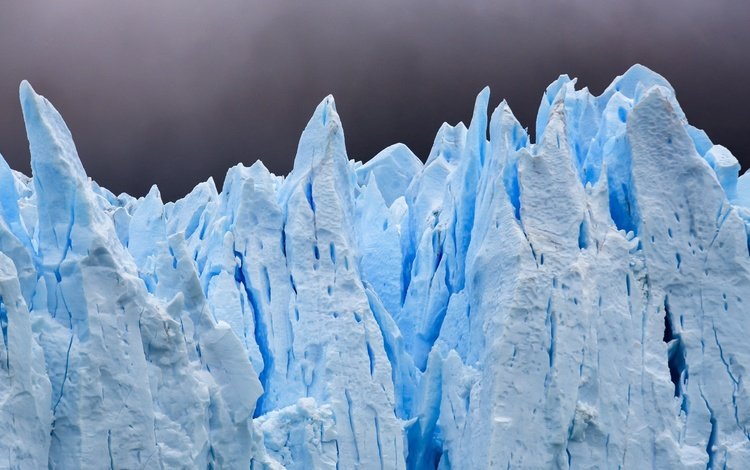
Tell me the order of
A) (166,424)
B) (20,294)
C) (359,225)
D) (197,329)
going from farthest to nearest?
(359,225), (197,329), (166,424), (20,294)

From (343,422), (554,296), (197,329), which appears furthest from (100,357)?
(554,296)

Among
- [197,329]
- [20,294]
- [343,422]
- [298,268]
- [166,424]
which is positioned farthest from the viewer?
[298,268]

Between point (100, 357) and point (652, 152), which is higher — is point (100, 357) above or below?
below

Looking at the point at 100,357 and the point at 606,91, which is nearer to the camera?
the point at 100,357

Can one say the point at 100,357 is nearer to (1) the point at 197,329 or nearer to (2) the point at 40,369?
(2) the point at 40,369

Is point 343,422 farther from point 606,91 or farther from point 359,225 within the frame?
point 606,91

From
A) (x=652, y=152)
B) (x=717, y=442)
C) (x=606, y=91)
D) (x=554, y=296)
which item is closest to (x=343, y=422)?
(x=554, y=296)

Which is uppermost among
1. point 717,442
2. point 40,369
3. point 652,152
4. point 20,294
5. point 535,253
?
point 652,152
